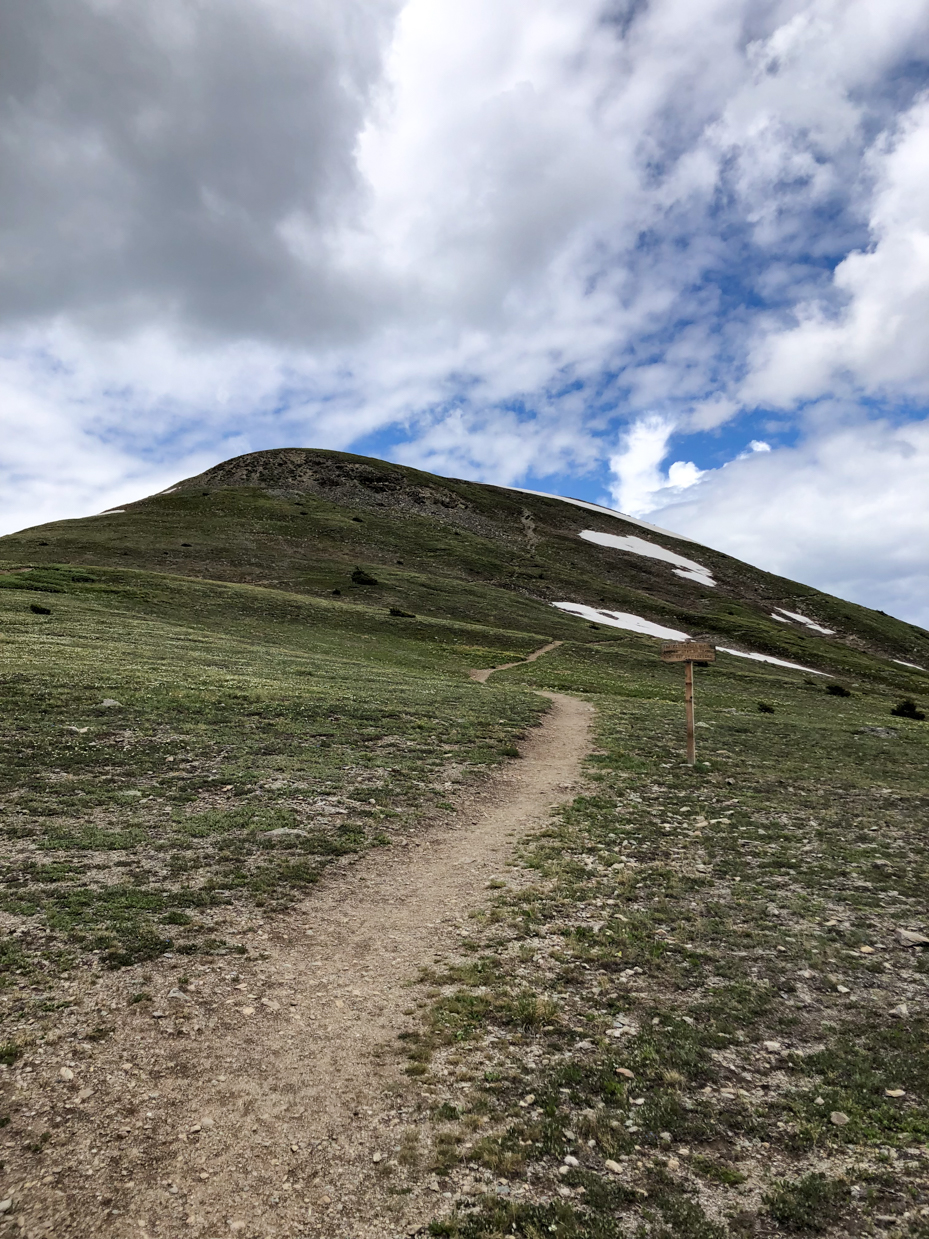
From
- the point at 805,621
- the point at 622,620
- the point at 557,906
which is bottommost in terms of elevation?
the point at 557,906

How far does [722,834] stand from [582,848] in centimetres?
392

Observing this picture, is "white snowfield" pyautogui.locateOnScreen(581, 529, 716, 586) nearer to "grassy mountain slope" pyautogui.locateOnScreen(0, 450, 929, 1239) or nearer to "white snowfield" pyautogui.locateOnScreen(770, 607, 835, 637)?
"white snowfield" pyautogui.locateOnScreen(770, 607, 835, 637)

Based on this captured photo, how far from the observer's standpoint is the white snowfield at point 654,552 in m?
110

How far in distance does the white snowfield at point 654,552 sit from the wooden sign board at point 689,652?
86.6 metres

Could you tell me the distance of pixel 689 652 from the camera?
24.0m

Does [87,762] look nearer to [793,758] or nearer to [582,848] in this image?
[582,848]

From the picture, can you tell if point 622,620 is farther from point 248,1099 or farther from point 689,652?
point 248,1099

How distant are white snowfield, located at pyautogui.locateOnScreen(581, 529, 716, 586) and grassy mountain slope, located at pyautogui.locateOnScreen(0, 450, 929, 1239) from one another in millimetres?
73753

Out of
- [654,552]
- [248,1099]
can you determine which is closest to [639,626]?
[654,552]

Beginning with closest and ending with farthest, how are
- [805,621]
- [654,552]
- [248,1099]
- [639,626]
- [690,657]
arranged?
[248,1099]
[690,657]
[639,626]
[805,621]
[654,552]

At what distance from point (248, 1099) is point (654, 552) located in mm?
120477

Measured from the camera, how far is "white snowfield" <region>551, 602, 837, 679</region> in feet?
219

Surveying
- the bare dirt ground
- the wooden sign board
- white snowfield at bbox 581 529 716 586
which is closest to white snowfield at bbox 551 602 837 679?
white snowfield at bbox 581 529 716 586

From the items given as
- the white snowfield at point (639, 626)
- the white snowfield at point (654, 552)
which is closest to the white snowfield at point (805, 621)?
the white snowfield at point (654, 552)
